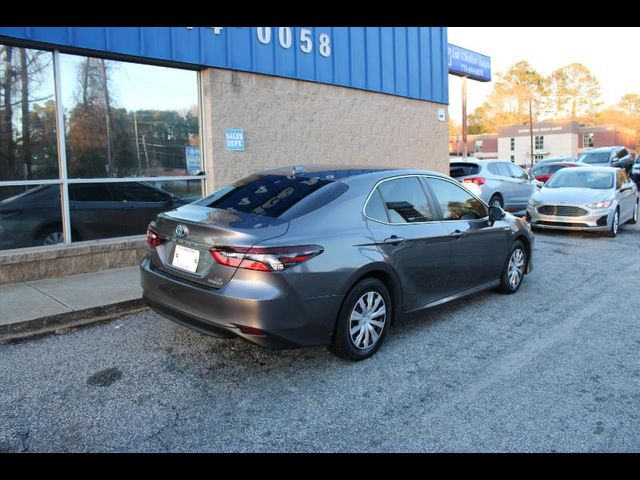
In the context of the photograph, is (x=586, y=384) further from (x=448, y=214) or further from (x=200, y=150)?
(x=200, y=150)

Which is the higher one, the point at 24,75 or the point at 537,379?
the point at 24,75

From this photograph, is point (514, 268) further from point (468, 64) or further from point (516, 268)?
point (468, 64)

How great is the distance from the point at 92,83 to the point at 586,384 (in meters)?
6.74

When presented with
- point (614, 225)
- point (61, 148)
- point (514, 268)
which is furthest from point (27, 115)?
point (614, 225)

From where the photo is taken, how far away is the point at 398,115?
11820mm

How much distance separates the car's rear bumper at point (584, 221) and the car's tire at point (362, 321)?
24.8 feet

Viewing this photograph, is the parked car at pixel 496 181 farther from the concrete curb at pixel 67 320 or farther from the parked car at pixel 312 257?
the concrete curb at pixel 67 320

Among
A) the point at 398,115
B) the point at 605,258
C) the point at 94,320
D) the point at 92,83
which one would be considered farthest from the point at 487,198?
the point at 94,320

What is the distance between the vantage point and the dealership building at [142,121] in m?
6.51

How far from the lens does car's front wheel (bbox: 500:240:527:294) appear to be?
20.2 feet

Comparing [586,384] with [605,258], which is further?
[605,258]

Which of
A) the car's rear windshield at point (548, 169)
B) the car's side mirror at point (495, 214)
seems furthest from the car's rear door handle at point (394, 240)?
the car's rear windshield at point (548, 169)

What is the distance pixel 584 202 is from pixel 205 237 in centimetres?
→ 908

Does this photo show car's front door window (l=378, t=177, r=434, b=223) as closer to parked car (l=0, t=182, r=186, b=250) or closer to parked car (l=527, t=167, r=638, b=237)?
parked car (l=0, t=182, r=186, b=250)
